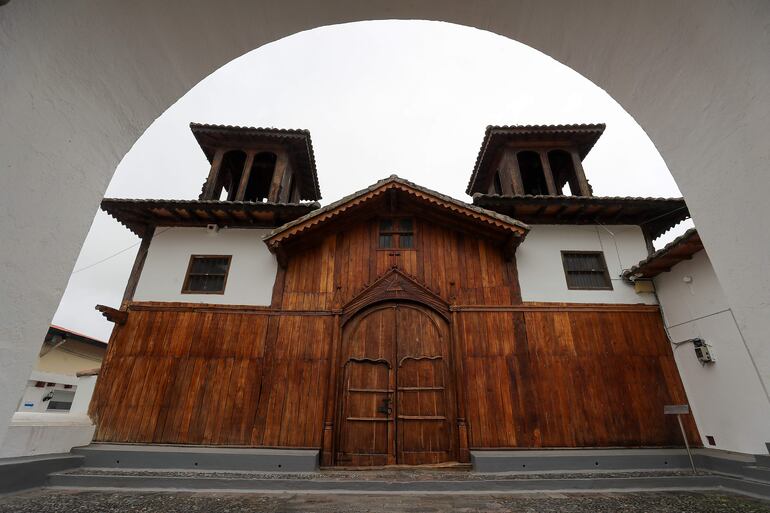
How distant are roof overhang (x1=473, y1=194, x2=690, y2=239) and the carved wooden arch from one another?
3.23 m

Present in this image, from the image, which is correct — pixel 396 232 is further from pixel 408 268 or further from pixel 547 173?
pixel 547 173

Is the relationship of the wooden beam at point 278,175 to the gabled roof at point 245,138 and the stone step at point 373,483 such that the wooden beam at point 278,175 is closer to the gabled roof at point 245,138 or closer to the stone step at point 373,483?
the gabled roof at point 245,138

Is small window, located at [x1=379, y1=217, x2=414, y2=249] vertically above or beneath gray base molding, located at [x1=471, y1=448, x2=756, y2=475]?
above

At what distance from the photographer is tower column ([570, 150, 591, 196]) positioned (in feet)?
38.5

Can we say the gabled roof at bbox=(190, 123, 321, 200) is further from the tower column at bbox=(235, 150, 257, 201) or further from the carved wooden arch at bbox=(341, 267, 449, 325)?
the carved wooden arch at bbox=(341, 267, 449, 325)

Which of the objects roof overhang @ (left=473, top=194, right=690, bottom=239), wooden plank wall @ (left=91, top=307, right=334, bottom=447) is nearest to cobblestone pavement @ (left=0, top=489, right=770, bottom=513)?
wooden plank wall @ (left=91, top=307, right=334, bottom=447)

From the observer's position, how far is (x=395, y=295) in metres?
9.18

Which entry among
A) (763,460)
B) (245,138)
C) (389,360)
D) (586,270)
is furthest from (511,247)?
→ (245,138)

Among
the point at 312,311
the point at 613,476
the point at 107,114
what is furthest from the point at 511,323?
the point at 107,114

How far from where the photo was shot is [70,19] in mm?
1633

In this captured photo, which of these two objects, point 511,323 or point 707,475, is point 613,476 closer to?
point 707,475

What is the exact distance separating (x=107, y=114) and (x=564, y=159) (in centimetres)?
1457

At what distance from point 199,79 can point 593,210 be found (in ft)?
34.3

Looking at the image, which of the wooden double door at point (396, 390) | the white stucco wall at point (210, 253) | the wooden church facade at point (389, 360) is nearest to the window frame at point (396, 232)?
the wooden church facade at point (389, 360)
